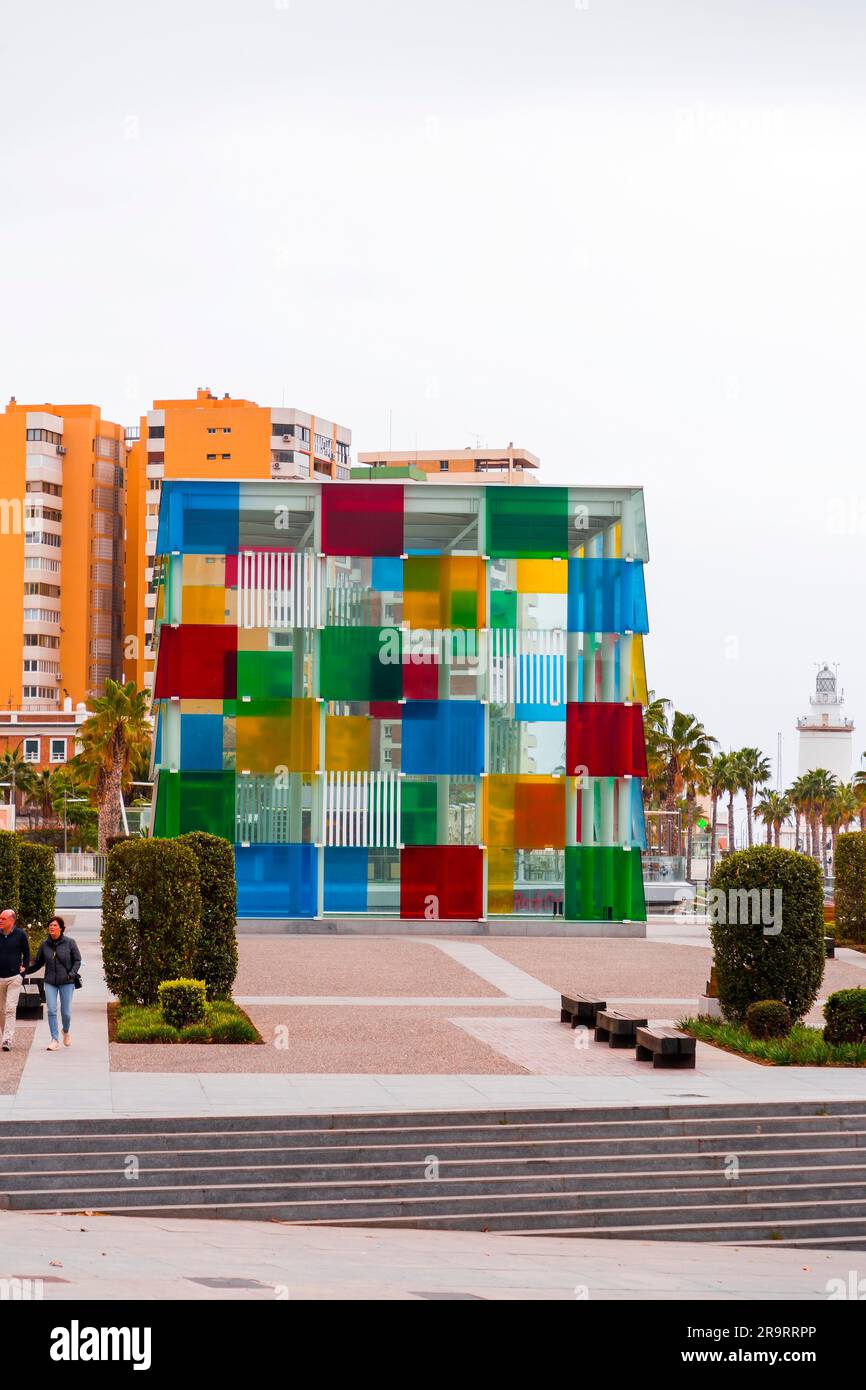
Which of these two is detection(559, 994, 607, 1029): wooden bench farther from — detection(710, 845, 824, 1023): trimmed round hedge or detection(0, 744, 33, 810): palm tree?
detection(0, 744, 33, 810): palm tree

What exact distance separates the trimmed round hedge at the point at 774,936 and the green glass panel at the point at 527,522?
22842mm

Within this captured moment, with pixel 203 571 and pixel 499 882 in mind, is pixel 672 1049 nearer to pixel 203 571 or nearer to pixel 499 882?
pixel 499 882

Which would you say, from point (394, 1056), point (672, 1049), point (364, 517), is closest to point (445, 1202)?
point (394, 1056)

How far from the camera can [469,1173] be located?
18266mm

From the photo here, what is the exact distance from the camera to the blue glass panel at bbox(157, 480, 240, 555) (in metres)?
47.8

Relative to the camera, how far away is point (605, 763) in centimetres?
4809

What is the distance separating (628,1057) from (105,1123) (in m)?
8.91

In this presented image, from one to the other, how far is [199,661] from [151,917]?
2084cm

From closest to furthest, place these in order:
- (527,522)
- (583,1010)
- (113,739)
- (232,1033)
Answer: (232,1033) < (583,1010) < (527,522) < (113,739)

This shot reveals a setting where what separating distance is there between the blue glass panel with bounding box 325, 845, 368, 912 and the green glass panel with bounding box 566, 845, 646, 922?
5701 mm

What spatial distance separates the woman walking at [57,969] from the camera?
2294cm

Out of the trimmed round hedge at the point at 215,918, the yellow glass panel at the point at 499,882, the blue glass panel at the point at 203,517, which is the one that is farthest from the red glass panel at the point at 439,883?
the trimmed round hedge at the point at 215,918

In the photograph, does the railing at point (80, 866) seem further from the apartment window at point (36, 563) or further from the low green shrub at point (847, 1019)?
the apartment window at point (36, 563)

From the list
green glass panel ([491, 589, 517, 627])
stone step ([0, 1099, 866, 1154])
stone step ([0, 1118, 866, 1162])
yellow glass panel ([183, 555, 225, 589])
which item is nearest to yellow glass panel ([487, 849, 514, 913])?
green glass panel ([491, 589, 517, 627])
